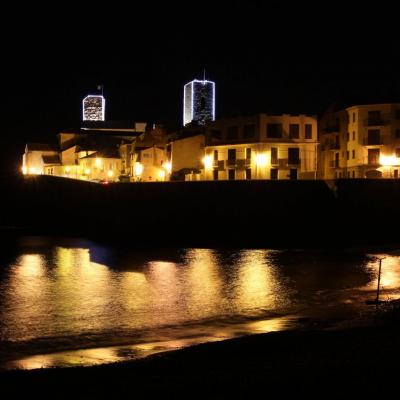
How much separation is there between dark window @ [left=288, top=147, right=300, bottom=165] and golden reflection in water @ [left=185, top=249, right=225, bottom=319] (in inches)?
685

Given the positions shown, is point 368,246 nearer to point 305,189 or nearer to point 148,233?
point 305,189

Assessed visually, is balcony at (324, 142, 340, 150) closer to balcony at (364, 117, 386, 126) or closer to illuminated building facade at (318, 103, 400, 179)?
illuminated building facade at (318, 103, 400, 179)

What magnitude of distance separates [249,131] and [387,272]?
1033 inches

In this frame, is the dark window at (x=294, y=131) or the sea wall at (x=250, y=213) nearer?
the sea wall at (x=250, y=213)

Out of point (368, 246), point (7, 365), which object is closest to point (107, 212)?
point (368, 246)

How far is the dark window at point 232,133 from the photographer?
189ft

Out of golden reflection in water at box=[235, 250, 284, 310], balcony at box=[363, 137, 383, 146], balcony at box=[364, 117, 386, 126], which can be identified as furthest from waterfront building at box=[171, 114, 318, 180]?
golden reflection in water at box=[235, 250, 284, 310]

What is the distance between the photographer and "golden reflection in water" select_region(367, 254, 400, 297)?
96.5ft

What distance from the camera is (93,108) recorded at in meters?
110

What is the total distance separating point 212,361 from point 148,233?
37592 mm

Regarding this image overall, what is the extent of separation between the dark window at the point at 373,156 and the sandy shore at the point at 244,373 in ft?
136

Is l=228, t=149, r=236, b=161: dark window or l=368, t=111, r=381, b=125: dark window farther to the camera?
l=228, t=149, r=236, b=161: dark window

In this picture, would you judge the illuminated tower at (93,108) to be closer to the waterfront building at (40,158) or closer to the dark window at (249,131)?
the waterfront building at (40,158)

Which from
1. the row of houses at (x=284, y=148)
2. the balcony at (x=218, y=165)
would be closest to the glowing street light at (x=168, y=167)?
the row of houses at (x=284, y=148)
